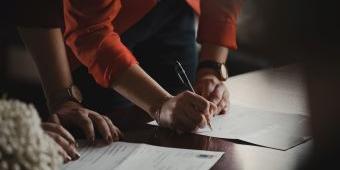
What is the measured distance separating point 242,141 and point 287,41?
1.57 meters

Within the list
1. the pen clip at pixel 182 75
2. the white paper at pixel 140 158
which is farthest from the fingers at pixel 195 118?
the pen clip at pixel 182 75

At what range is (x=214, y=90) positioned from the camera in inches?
48.6

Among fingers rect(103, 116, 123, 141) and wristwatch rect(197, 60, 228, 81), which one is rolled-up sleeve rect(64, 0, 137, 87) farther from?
wristwatch rect(197, 60, 228, 81)

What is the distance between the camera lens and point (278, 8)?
94.3 inches

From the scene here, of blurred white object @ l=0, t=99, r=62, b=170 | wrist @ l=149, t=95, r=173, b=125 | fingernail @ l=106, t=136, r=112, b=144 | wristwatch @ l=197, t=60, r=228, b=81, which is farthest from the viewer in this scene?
wristwatch @ l=197, t=60, r=228, b=81

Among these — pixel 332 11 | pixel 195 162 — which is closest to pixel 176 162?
pixel 195 162

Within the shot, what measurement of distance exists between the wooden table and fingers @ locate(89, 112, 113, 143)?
0.04 m

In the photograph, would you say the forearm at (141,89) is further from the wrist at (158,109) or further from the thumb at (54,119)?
the thumb at (54,119)

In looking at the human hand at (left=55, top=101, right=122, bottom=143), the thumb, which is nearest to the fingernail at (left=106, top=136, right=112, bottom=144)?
the human hand at (left=55, top=101, right=122, bottom=143)

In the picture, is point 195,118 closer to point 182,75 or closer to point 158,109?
point 158,109

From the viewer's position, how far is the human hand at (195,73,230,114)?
1.18 metres

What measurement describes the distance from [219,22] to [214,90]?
0.81 ft

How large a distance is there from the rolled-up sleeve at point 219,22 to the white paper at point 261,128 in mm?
255

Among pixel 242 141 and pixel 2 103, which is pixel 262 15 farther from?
pixel 2 103
